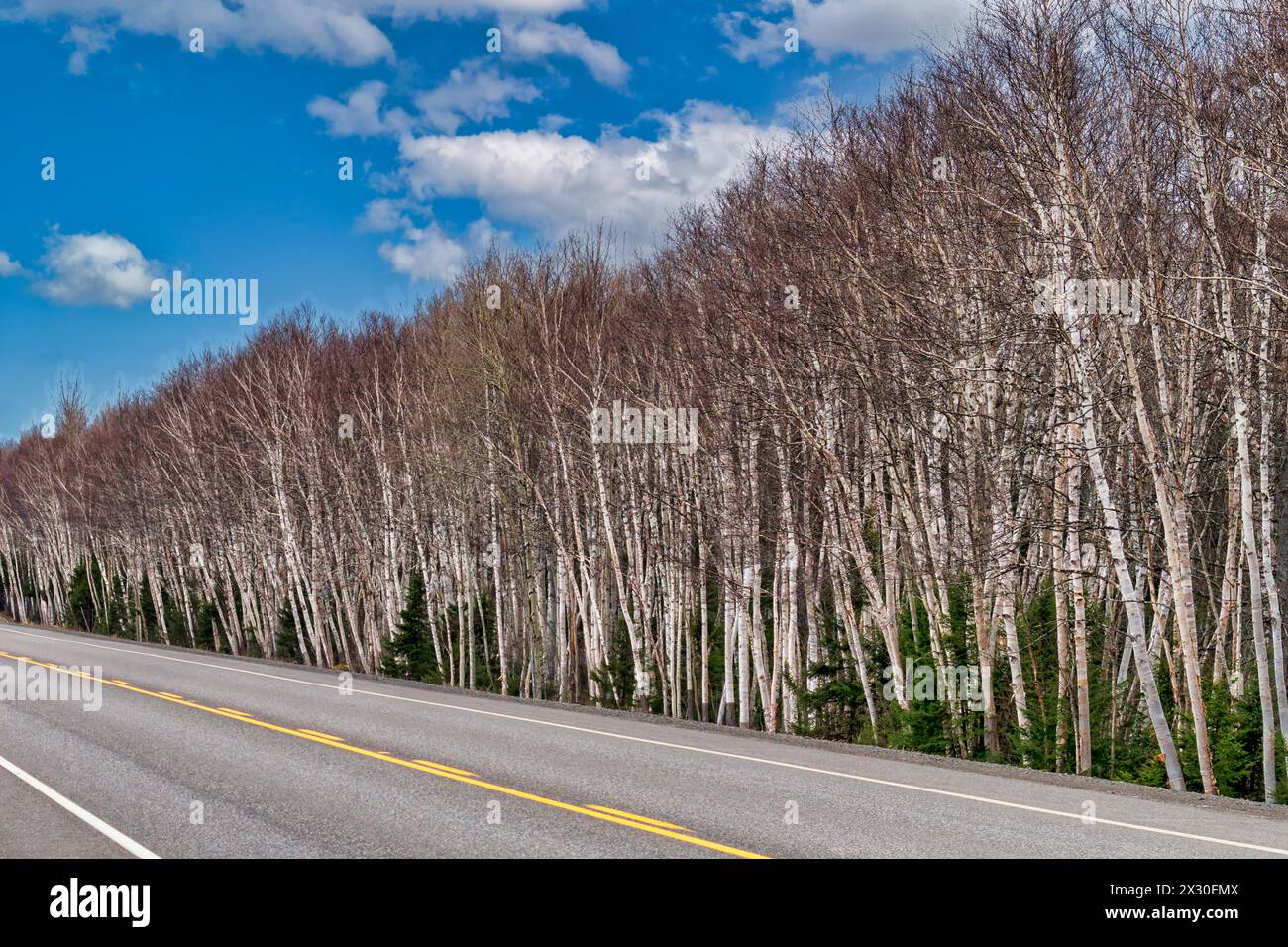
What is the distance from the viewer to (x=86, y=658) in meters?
26.2

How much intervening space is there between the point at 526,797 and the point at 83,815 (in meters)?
3.59

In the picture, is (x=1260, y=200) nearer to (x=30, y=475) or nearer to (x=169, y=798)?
(x=169, y=798)

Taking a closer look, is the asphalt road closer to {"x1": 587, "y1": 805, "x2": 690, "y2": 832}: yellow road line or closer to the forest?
{"x1": 587, "y1": 805, "x2": 690, "y2": 832}: yellow road line

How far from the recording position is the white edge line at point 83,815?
7.57 meters

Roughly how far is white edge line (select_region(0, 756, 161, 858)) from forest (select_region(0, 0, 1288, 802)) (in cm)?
955

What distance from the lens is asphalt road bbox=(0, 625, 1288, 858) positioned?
765 cm

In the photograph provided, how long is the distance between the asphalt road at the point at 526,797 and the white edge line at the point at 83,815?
0.03 meters

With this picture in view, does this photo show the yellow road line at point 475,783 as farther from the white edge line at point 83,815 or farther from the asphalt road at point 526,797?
the white edge line at point 83,815

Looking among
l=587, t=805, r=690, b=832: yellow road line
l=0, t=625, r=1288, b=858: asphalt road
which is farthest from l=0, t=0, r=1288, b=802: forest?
l=587, t=805, r=690, b=832: yellow road line

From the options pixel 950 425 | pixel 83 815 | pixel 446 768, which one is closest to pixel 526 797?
pixel 446 768

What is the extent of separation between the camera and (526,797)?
938 centimetres

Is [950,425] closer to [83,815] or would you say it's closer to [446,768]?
[446,768]

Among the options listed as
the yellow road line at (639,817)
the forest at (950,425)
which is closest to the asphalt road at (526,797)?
the yellow road line at (639,817)
